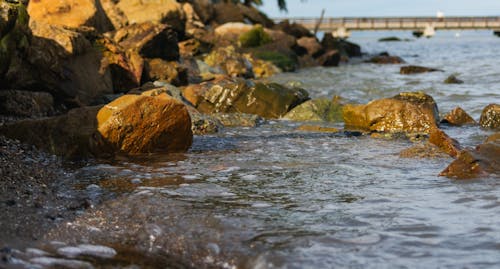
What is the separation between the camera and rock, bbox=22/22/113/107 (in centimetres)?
900

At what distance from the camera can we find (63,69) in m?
9.61

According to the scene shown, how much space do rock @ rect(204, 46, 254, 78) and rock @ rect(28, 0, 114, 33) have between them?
4.45 meters

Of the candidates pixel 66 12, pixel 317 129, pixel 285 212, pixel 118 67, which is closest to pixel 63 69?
pixel 118 67

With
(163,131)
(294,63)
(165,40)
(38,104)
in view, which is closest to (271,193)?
(163,131)

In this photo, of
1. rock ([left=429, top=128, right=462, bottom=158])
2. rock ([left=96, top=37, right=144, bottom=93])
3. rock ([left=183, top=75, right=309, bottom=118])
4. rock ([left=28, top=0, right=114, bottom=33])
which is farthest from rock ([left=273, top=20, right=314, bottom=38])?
rock ([left=429, top=128, right=462, bottom=158])

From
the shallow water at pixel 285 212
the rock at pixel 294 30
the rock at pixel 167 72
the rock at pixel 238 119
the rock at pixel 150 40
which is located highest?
the rock at pixel 294 30

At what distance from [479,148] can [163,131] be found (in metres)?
3.31

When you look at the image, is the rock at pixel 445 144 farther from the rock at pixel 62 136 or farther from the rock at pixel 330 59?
the rock at pixel 330 59

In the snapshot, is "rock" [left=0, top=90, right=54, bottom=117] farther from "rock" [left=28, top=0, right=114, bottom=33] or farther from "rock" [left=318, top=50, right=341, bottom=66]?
"rock" [left=318, top=50, right=341, bottom=66]

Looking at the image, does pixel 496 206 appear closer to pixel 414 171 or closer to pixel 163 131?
pixel 414 171

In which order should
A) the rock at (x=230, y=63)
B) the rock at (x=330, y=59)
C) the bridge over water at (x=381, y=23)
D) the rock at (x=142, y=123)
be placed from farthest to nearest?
the bridge over water at (x=381, y=23), the rock at (x=330, y=59), the rock at (x=230, y=63), the rock at (x=142, y=123)

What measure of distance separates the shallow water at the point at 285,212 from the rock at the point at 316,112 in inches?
125

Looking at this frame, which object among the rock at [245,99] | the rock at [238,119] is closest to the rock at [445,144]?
the rock at [238,119]

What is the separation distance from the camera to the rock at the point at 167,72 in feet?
Answer: 44.4
